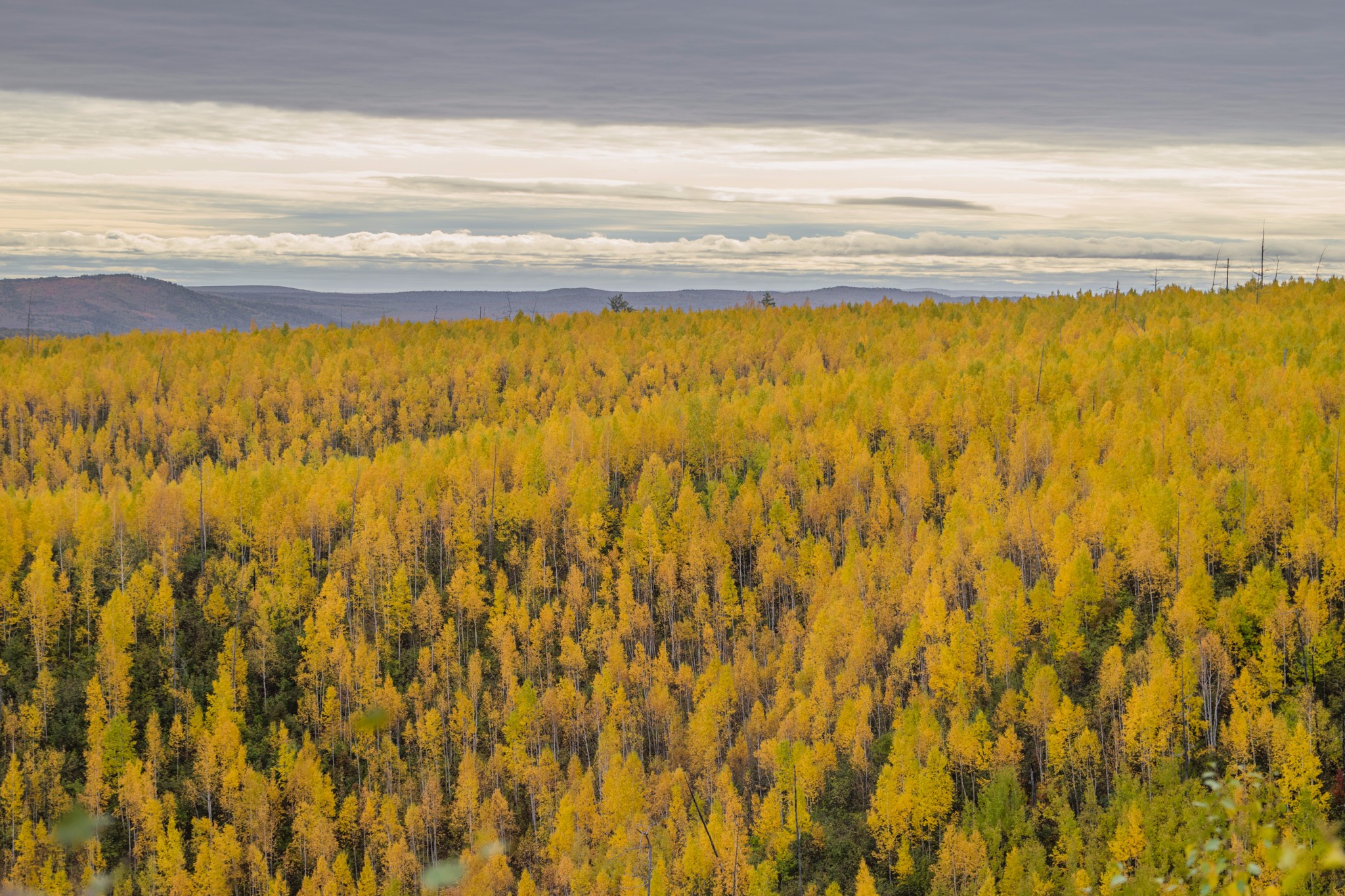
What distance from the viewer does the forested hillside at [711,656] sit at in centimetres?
11306

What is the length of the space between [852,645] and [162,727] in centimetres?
9037

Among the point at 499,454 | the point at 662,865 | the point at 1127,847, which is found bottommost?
the point at 662,865

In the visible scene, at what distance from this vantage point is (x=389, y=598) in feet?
537

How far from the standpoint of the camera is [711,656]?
16050cm

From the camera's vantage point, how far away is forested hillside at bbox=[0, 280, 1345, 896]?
371 ft

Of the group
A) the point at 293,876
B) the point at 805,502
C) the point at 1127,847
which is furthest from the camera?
the point at 805,502

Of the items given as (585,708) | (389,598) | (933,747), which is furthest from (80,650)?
(933,747)

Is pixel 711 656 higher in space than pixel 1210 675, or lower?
lower

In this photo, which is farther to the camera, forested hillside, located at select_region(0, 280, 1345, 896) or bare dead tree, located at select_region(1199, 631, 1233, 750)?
forested hillside, located at select_region(0, 280, 1345, 896)

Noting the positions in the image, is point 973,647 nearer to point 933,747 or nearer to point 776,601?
point 933,747

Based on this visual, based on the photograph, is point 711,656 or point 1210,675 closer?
point 1210,675

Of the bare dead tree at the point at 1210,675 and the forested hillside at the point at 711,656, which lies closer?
the bare dead tree at the point at 1210,675

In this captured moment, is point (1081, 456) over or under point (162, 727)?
over

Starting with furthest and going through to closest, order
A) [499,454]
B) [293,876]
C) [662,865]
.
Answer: [499,454], [293,876], [662,865]
